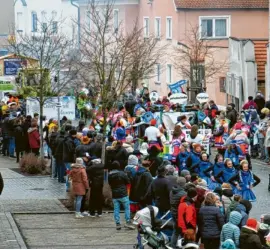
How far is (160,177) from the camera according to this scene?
26594 millimetres

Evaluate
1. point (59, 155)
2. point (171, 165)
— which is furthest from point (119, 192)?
point (59, 155)

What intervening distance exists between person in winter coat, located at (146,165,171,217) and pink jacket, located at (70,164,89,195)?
2.58 metres

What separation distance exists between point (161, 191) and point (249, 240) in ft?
17.4

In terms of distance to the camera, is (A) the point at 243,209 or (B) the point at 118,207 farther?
(B) the point at 118,207

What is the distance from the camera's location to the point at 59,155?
35250mm

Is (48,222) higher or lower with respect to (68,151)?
lower

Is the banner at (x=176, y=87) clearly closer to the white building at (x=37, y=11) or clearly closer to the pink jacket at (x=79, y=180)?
the pink jacket at (x=79, y=180)

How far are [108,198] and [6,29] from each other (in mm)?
71453

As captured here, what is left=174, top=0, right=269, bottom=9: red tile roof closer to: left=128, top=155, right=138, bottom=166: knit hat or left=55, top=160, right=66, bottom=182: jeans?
left=55, top=160, right=66, bottom=182: jeans

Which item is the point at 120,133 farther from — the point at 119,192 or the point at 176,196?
the point at 176,196

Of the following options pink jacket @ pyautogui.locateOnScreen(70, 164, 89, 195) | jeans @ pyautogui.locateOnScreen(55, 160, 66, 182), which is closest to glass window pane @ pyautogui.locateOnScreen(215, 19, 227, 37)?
jeans @ pyautogui.locateOnScreen(55, 160, 66, 182)

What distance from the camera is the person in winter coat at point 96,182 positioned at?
28812mm

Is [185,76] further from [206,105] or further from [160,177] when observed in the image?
[160,177]

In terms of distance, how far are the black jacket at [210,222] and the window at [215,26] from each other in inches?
1810
